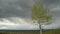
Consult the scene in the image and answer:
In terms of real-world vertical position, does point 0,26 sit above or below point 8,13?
below

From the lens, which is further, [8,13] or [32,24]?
[8,13]

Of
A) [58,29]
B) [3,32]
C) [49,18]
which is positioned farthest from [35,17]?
[3,32]

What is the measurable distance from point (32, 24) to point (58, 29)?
3165mm

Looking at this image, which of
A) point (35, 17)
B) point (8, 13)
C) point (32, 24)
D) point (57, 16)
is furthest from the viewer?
point (8, 13)

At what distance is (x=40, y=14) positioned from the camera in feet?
62.5

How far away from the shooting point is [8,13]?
23484 millimetres

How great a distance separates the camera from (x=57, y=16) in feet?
71.9

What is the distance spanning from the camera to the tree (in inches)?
747

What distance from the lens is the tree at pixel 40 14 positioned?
18984 mm

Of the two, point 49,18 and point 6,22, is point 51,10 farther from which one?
point 6,22

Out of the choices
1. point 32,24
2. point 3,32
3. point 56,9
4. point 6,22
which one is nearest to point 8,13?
point 6,22

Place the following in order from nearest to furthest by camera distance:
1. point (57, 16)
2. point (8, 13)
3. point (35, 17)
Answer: point (35, 17) → point (57, 16) → point (8, 13)

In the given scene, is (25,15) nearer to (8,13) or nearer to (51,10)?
(8,13)

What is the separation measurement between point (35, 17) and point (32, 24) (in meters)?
1.58
